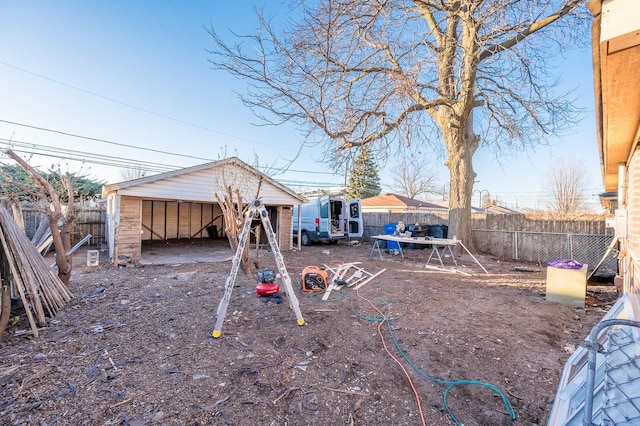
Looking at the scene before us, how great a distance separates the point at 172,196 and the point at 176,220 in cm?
723

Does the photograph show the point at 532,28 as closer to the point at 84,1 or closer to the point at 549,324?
the point at 549,324

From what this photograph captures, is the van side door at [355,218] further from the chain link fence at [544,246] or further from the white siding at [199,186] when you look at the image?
the chain link fence at [544,246]

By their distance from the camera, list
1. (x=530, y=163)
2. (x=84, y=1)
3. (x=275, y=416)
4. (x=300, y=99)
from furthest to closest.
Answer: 1. (x=530, y=163)
2. (x=84, y=1)
3. (x=300, y=99)
4. (x=275, y=416)

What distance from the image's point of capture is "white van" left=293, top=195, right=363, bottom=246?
13203 millimetres

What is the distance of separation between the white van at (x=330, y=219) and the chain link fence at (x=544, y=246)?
17.5ft

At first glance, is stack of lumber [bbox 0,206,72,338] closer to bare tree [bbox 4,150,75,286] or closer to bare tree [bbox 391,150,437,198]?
bare tree [bbox 4,150,75,286]

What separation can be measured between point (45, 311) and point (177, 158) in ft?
64.6

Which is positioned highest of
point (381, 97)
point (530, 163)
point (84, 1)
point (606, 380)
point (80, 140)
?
point (84, 1)

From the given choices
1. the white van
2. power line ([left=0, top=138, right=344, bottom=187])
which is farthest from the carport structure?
power line ([left=0, top=138, right=344, bottom=187])

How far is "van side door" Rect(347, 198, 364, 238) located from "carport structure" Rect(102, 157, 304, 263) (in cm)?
282

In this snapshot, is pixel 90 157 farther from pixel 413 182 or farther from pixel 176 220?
pixel 413 182

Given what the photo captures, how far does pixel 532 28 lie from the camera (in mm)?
6727

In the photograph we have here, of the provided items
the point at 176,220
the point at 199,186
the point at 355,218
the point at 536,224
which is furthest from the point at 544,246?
the point at 176,220

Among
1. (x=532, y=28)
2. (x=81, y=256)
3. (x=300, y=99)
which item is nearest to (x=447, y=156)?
(x=532, y=28)
